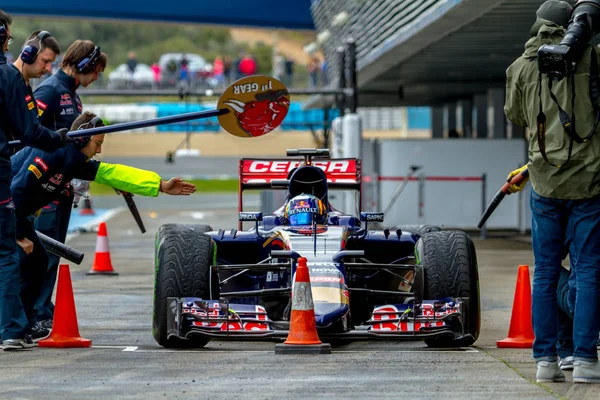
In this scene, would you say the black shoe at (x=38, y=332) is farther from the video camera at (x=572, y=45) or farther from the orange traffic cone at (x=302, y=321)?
the video camera at (x=572, y=45)

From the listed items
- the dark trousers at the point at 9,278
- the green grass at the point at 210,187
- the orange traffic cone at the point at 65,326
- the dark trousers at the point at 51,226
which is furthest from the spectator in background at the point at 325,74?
the dark trousers at the point at 9,278

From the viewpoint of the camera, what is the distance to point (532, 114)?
7.62 meters

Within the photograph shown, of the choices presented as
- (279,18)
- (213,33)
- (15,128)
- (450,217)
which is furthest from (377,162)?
(213,33)

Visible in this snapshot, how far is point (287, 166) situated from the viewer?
41.9 feet

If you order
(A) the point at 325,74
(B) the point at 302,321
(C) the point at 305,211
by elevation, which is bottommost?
(B) the point at 302,321

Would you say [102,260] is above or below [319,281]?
below

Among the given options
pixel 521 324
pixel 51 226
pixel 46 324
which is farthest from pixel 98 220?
pixel 521 324

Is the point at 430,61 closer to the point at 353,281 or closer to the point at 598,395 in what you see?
the point at 353,281

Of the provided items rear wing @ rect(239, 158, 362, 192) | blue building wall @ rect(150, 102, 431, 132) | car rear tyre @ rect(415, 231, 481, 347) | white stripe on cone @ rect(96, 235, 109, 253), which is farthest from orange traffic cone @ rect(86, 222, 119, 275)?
blue building wall @ rect(150, 102, 431, 132)

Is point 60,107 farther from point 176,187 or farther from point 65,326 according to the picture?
point 65,326

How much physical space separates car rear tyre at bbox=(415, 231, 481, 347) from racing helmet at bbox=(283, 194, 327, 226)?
3.80 ft

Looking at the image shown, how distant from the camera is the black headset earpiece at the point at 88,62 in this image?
10.6 metres

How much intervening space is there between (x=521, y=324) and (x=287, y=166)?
3969 mm

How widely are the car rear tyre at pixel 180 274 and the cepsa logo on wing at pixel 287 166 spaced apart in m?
3.14
